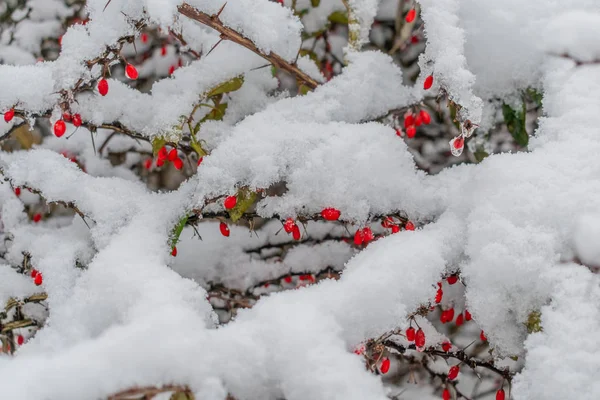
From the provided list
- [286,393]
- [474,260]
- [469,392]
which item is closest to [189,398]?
Result: [286,393]

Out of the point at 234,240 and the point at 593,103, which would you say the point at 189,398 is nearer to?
the point at 234,240

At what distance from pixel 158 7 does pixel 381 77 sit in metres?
0.72

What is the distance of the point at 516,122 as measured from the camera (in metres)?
1.66

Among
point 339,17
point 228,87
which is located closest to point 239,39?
point 228,87

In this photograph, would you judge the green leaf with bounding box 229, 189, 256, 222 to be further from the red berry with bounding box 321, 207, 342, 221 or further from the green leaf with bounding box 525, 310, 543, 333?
the green leaf with bounding box 525, 310, 543, 333

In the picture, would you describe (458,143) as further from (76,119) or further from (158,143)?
(76,119)

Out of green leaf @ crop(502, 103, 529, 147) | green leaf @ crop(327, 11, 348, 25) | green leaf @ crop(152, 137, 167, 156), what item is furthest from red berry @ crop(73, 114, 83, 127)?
green leaf @ crop(502, 103, 529, 147)

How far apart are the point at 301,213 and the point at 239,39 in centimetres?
50

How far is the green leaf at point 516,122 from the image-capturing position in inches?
64.3

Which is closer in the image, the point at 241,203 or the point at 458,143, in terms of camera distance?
the point at 458,143

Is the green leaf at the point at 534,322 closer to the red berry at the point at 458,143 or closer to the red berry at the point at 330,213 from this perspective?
the red berry at the point at 458,143

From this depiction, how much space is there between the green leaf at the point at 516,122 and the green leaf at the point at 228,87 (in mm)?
802

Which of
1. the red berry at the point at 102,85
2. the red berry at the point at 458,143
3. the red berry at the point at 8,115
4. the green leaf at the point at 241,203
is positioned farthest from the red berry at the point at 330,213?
the red berry at the point at 8,115

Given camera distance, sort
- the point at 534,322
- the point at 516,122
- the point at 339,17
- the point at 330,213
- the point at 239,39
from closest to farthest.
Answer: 1. the point at 534,322
2. the point at 330,213
3. the point at 239,39
4. the point at 516,122
5. the point at 339,17
